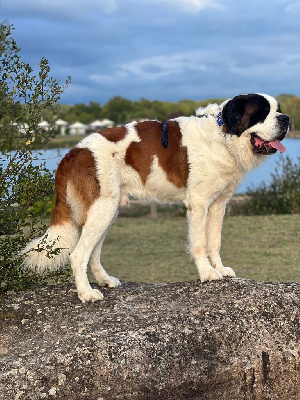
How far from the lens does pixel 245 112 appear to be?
199 inches

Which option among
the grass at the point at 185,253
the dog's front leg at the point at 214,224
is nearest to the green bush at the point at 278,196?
the grass at the point at 185,253

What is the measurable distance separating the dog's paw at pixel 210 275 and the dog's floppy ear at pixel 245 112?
128 cm

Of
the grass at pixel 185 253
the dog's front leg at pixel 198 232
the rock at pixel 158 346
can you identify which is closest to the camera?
the rock at pixel 158 346

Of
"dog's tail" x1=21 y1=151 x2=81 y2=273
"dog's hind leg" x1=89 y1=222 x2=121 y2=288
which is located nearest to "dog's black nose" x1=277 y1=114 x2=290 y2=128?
"dog's tail" x1=21 y1=151 x2=81 y2=273

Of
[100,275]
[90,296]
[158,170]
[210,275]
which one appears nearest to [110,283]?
[100,275]

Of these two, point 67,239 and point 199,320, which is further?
point 67,239

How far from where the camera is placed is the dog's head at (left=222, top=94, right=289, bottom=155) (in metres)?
4.99

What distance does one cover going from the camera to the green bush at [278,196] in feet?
54.2

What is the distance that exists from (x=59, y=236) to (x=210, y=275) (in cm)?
143

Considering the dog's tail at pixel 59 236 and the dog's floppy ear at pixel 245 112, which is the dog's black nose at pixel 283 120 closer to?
the dog's floppy ear at pixel 245 112

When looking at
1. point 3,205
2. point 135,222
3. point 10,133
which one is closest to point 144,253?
point 135,222

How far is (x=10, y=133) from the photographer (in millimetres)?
6465

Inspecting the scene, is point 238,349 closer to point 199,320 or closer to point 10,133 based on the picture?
point 199,320

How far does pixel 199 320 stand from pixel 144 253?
21.6ft
